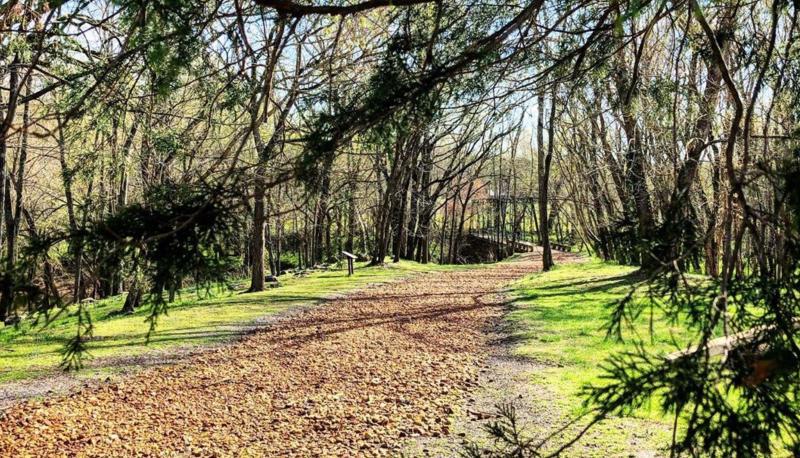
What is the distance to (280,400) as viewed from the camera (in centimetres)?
553

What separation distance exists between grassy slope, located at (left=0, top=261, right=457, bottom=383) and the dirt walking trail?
660 millimetres

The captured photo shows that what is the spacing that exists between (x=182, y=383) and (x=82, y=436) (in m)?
1.44

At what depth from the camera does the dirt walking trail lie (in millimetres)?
4441

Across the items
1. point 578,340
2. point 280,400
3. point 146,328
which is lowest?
point 280,400

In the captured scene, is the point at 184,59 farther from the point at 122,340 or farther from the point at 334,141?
the point at 122,340

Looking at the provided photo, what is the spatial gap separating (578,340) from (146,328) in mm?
5898

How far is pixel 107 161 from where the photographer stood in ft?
25.6

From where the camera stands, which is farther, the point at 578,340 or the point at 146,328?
the point at 146,328

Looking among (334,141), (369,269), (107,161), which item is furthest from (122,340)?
(369,269)

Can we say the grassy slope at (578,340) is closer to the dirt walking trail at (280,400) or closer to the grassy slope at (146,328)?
the dirt walking trail at (280,400)

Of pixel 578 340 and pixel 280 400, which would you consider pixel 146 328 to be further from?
pixel 578 340

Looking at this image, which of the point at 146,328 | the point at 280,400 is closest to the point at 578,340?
the point at 280,400

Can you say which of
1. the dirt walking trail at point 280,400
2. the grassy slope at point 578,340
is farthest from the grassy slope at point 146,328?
the grassy slope at point 578,340

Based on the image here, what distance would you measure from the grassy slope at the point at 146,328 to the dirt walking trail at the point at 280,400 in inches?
26.0
